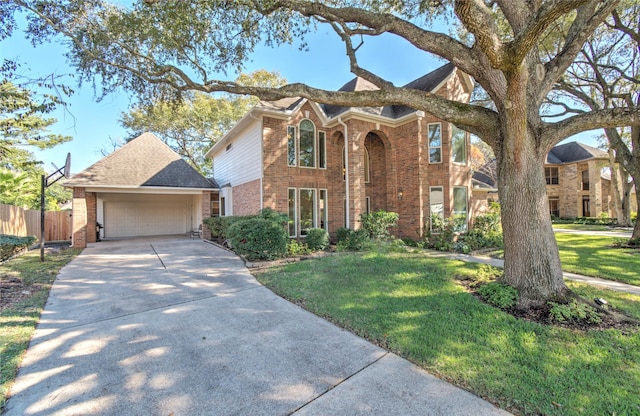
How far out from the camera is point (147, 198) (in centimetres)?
1859

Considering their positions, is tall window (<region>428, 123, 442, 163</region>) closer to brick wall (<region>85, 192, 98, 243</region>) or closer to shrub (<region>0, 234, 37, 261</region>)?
shrub (<region>0, 234, 37, 261</region>)

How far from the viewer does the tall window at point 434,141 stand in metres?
12.6

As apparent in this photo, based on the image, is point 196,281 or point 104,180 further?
point 104,180

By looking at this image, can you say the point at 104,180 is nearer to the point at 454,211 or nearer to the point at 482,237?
the point at 454,211

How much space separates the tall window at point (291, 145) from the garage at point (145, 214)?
10.1 metres

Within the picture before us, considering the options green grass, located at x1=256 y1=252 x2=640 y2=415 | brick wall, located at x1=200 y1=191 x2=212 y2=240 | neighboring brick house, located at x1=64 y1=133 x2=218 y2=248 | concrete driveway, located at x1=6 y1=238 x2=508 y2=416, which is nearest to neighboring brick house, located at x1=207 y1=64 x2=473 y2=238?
brick wall, located at x1=200 y1=191 x2=212 y2=240

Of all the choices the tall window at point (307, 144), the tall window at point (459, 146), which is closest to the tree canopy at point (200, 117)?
the tall window at point (307, 144)

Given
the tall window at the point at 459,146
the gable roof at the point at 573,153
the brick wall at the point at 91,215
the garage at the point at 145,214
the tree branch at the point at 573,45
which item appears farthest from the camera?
the gable roof at the point at 573,153

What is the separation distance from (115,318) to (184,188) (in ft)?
36.9

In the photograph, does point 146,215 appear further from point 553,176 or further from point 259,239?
point 553,176

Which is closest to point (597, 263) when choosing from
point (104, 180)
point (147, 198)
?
point (104, 180)

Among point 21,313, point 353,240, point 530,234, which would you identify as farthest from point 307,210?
point 21,313

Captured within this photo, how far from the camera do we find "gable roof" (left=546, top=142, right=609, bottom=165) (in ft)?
87.2

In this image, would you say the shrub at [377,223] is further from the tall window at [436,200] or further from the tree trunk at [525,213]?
the tree trunk at [525,213]
